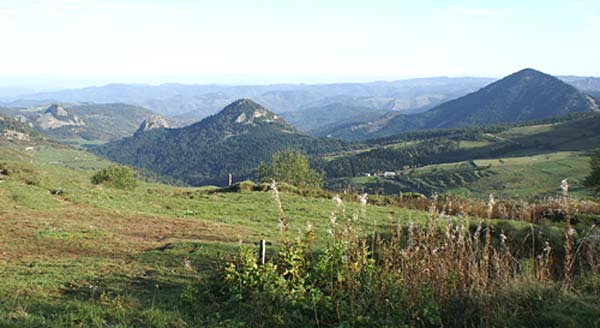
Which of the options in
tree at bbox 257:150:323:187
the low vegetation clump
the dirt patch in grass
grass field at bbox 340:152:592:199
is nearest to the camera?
the low vegetation clump

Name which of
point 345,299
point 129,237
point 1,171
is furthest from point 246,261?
point 1,171

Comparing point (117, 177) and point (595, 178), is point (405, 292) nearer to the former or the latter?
point (595, 178)

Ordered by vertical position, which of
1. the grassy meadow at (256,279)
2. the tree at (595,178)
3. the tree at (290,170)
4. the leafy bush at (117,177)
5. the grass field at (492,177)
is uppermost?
the grassy meadow at (256,279)

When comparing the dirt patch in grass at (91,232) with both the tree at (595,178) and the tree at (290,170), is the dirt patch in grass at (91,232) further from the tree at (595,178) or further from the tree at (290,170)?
the tree at (290,170)

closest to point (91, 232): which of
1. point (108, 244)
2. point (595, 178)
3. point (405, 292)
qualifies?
point (108, 244)

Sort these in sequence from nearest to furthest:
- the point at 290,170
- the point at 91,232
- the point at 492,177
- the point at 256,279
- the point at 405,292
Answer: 1. the point at 405,292
2. the point at 256,279
3. the point at 91,232
4. the point at 290,170
5. the point at 492,177

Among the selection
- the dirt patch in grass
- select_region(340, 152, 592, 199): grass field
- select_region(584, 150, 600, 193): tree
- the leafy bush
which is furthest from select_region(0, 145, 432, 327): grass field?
select_region(340, 152, 592, 199): grass field

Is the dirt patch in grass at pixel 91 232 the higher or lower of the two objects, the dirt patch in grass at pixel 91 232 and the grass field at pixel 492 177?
the higher

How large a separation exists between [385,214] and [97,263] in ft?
65.1

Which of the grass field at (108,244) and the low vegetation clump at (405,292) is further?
the grass field at (108,244)

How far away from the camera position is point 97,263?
1334 cm

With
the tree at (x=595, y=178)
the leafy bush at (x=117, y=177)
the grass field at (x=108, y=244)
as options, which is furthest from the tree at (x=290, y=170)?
the grass field at (x=108, y=244)

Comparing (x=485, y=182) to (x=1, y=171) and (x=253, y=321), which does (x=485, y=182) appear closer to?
(x=1, y=171)

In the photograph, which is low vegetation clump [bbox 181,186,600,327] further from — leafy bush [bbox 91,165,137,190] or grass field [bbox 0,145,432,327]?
leafy bush [bbox 91,165,137,190]
